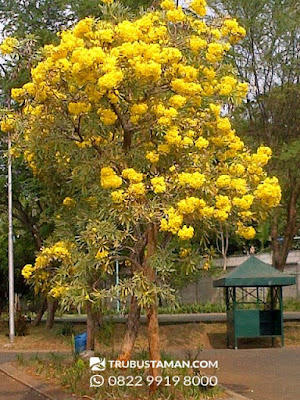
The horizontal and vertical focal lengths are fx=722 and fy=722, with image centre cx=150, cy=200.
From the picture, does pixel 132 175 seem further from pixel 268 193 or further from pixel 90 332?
pixel 90 332

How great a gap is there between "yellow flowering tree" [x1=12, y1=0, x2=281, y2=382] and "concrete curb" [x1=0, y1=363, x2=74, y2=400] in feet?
5.79

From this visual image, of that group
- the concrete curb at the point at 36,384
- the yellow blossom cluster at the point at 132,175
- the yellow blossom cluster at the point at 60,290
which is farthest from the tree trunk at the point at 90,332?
the yellow blossom cluster at the point at 132,175

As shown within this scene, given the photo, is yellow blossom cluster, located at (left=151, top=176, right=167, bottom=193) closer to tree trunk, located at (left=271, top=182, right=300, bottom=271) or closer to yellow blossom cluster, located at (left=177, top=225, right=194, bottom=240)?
yellow blossom cluster, located at (left=177, top=225, right=194, bottom=240)

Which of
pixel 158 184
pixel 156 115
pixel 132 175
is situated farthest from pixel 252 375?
pixel 156 115

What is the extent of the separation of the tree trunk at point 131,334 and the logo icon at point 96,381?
1.05 meters

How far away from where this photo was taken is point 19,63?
1134 cm

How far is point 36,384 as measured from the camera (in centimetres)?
1207

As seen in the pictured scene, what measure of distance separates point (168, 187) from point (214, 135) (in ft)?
4.05

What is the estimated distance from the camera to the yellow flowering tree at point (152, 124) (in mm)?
9086

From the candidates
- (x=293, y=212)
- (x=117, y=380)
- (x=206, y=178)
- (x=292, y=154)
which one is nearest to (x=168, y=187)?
(x=206, y=178)

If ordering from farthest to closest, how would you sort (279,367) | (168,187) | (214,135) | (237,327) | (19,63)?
(237,327)
(279,367)
(19,63)
(214,135)
(168,187)

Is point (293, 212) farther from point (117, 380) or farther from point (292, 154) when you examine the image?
point (117, 380)

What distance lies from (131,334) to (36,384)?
190 centimetres

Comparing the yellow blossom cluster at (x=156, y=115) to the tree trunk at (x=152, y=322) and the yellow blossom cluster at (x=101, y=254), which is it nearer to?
the yellow blossom cluster at (x=101, y=254)
